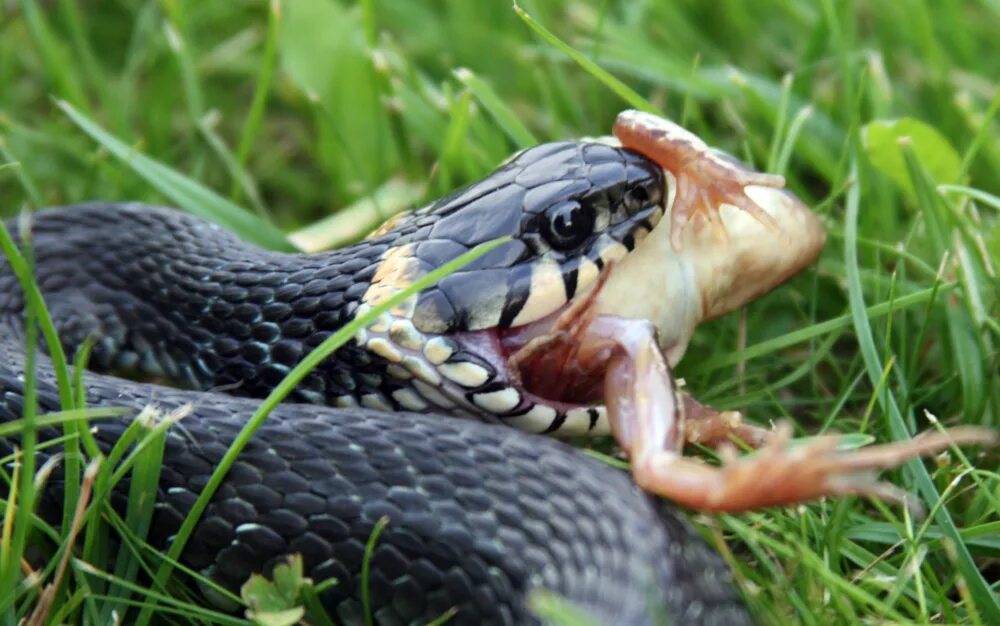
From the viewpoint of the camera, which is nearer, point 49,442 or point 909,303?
point 49,442

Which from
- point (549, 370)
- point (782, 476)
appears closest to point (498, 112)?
point (549, 370)

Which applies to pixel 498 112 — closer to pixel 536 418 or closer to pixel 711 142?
pixel 711 142

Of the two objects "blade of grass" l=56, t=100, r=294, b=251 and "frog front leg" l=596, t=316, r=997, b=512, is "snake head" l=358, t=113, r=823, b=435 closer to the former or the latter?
"frog front leg" l=596, t=316, r=997, b=512

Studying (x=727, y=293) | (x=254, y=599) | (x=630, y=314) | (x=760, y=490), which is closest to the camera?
(x=760, y=490)

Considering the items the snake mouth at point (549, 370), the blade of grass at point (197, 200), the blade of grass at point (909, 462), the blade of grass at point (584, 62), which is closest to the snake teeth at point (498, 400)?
the snake mouth at point (549, 370)

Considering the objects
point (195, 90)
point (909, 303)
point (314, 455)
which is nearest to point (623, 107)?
point (195, 90)

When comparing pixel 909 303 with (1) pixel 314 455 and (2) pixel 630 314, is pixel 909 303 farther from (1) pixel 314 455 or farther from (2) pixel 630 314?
(1) pixel 314 455
